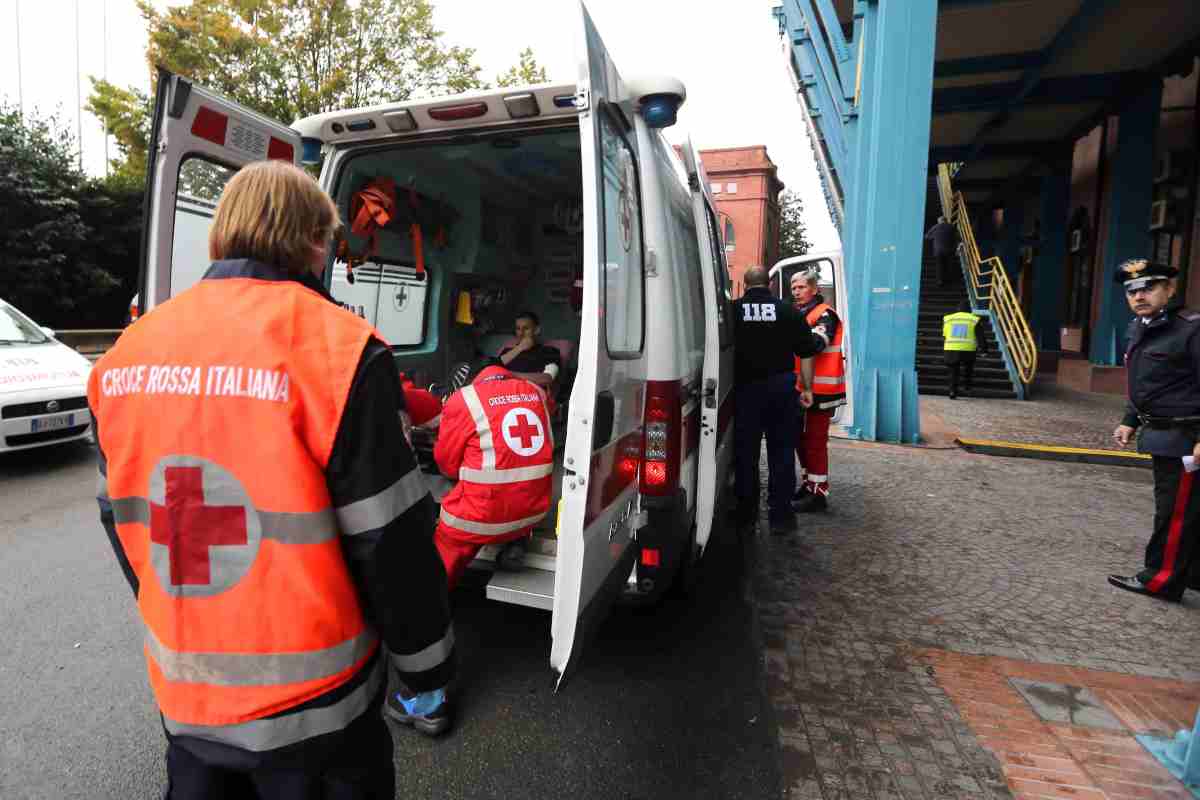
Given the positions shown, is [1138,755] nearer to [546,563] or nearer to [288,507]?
[546,563]

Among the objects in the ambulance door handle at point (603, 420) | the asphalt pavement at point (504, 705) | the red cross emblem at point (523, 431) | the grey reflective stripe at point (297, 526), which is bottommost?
the asphalt pavement at point (504, 705)

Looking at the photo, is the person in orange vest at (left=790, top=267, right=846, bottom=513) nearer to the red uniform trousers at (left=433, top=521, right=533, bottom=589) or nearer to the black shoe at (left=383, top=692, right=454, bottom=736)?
A: the red uniform trousers at (left=433, top=521, right=533, bottom=589)

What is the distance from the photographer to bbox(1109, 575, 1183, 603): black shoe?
3.98 meters

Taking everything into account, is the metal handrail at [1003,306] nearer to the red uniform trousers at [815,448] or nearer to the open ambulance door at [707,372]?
the red uniform trousers at [815,448]

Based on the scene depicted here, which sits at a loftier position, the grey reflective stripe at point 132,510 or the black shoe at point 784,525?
the grey reflective stripe at point 132,510

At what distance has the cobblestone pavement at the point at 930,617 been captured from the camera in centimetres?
252

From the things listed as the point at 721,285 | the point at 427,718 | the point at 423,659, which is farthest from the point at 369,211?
the point at 423,659

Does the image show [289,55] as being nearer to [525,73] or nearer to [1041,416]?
Answer: [525,73]

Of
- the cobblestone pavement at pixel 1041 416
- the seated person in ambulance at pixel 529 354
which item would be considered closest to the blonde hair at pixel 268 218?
the seated person in ambulance at pixel 529 354

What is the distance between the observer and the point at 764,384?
15.2 ft

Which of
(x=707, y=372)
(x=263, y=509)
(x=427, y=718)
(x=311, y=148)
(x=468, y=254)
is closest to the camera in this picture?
(x=263, y=509)

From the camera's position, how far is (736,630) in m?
3.48

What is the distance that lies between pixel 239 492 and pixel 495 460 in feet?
5.35

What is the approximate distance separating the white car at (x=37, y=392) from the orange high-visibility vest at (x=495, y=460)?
14.3 feet
